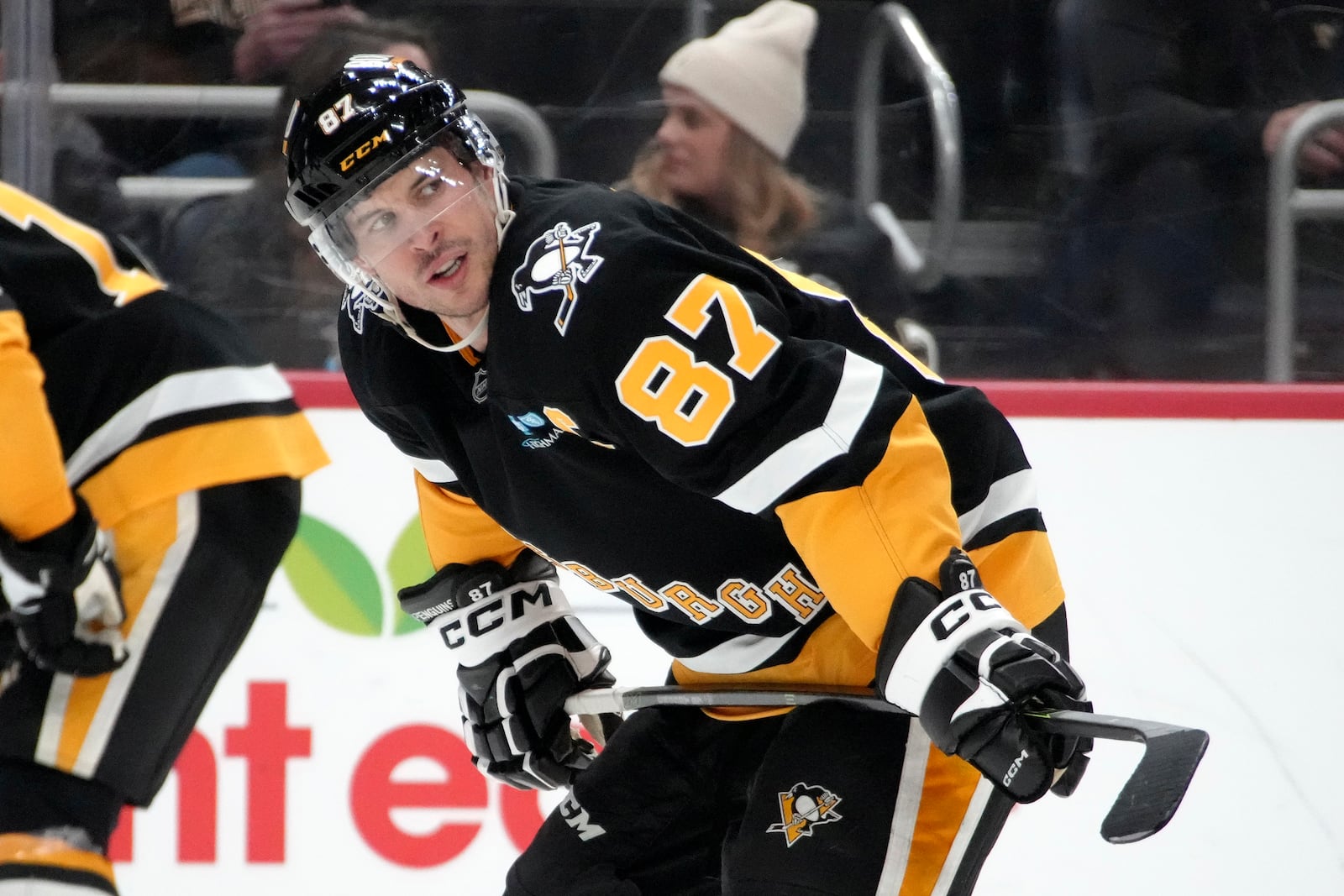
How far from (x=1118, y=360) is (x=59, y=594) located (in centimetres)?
185

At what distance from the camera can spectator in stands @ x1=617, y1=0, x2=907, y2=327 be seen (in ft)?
9.36

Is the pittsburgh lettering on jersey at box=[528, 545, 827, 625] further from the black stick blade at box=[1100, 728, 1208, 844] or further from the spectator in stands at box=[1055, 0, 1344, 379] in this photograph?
the spectator in stands at box=[1055, 0, 1344, 379]

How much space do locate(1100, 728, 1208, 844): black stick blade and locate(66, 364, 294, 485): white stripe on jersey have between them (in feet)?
3.92

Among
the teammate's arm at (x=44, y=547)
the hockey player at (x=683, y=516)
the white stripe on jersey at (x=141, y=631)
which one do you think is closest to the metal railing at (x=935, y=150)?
the hockey player at (x=683, y=516)

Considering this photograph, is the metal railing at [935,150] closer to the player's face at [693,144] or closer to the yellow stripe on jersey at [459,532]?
the player's face at [693,144]

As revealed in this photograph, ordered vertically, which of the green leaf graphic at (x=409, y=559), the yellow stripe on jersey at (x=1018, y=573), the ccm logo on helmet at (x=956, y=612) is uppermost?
the ccm logo on helmet at (x=956, y=612)

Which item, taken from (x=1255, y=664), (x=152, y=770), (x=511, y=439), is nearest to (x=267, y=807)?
(x=152, y=770)

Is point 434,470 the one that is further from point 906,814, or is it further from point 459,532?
point 906,814

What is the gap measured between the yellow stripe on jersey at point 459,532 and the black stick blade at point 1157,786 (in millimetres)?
824

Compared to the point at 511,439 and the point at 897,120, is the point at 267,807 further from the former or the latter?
the point at 897,120

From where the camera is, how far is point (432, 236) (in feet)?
5.25

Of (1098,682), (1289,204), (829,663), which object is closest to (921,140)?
(1289,204)

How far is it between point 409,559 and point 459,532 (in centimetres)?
75

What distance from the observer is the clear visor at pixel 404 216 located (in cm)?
160
